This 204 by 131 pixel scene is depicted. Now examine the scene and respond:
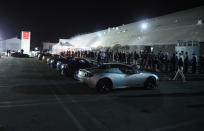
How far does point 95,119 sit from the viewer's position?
555 centimetres

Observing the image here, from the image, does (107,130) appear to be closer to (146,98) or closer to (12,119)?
(12,119)

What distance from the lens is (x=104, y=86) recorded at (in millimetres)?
9219

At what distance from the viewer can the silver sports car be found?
916cm

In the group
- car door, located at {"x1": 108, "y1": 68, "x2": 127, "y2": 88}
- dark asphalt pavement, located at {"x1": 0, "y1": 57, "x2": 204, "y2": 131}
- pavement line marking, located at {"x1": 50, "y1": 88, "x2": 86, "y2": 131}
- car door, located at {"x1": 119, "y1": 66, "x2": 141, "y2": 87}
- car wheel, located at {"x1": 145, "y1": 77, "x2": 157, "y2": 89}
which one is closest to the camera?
pavement line marking, located at {"x1": 50, "y1": 88, "x2": 86, "y2": 131}

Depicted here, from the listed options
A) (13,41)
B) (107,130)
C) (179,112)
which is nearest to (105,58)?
(179,112)

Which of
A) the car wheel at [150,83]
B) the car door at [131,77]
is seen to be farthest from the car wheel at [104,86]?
the car wheel at [150,83]

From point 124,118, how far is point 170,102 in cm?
275

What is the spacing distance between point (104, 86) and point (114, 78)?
23.2 inches

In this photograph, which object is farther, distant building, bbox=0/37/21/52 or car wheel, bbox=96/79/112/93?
distant building, bbox=0/37/21/52

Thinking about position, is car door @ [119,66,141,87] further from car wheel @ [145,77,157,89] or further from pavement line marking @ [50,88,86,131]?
Result: pavement line marking @ [50,88,86,131]

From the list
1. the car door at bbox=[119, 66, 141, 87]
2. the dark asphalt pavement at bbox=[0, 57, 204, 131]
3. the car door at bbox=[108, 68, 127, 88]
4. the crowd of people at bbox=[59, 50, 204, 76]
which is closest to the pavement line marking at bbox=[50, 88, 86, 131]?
the dark asphalt pavement at bbox=[0, 57, 204, 131]

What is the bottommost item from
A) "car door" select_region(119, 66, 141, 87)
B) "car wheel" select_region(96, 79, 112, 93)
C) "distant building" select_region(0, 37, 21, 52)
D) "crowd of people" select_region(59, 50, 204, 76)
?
"car wheel" select_region(96, 79, 112, 93)

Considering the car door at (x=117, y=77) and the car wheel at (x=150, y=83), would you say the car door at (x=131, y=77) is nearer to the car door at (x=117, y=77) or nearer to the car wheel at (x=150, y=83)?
the car door at (x=117, y=77)

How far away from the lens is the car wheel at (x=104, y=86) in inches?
359
